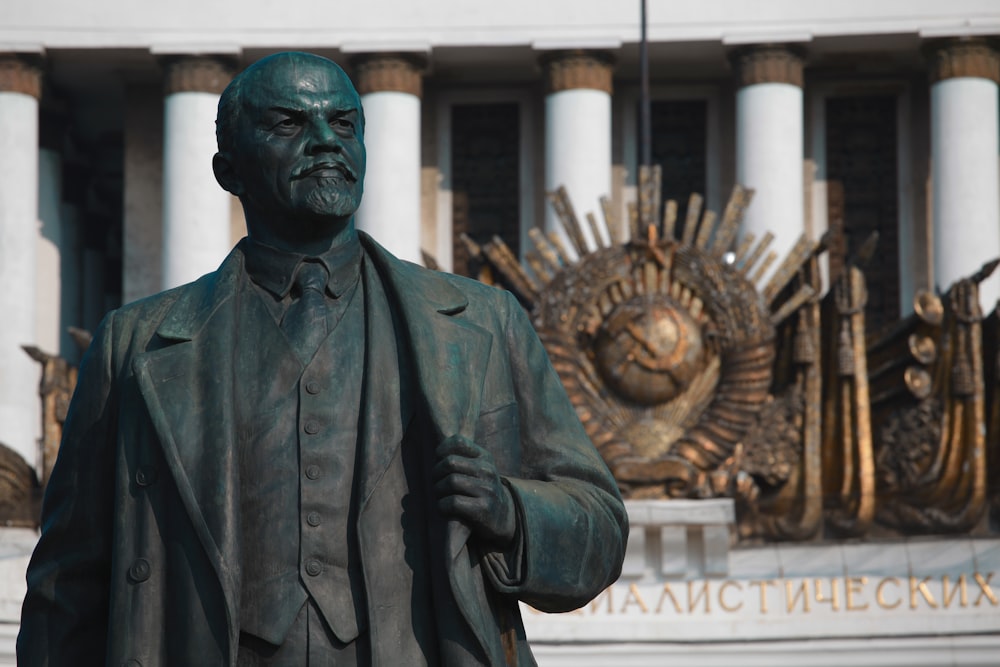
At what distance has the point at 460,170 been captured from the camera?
30.7 m

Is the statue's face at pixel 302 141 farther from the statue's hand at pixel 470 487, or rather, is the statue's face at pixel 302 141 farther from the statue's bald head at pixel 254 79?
the statue's hand at pixel 470 487

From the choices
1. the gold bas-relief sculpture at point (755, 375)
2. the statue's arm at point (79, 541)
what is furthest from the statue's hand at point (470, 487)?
the gold bas-relief sculpture at point (755, 375)

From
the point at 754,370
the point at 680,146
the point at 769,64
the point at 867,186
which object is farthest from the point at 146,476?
the point at 680,146

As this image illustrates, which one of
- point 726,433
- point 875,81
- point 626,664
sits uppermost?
point 875,81

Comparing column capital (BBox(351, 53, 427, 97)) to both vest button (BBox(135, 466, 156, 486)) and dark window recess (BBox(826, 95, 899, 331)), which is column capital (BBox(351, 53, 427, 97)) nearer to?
dark window recess (BBox(826, 95, 899, 331))

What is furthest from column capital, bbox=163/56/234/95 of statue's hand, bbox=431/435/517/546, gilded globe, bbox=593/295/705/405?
statue's hand, bbox=431/435/517/546

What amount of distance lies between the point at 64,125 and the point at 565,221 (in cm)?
1080

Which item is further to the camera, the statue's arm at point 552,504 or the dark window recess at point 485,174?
the dark window recess at point 485,174

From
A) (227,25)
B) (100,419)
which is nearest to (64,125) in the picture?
(227,25)

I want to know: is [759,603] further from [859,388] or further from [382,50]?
[382,50]

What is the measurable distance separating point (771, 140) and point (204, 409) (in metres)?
24.9

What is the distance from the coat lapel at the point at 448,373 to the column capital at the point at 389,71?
25.4 metres

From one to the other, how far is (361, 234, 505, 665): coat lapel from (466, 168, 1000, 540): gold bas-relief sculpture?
57.9 feet

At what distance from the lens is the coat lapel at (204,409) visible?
3629 millimetres
